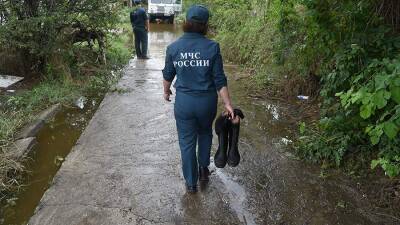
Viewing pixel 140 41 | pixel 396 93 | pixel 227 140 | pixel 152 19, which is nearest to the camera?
pixel 396 93

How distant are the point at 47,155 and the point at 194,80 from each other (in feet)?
8.96

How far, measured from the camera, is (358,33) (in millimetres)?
4879

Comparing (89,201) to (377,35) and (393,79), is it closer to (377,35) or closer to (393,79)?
(393,79)

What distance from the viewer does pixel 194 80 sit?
4.00 metres

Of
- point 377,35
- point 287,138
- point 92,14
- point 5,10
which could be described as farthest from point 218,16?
point 377,35

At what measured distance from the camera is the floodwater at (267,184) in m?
4.08

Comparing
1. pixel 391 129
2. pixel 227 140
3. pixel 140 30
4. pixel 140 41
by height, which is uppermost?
pixel 391 129

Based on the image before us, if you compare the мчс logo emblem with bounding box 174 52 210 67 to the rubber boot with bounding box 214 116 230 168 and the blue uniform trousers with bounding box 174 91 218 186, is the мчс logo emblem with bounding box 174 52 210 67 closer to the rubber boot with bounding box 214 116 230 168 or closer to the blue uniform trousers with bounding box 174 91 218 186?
the blue uniform trousers with bounding box 174 91 218 186

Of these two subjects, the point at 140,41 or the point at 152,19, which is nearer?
the point at 140,41

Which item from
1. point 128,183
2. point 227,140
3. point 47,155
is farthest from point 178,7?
point 227,140

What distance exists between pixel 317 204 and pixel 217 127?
1.28 metres

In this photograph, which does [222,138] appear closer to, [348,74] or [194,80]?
[194,80]

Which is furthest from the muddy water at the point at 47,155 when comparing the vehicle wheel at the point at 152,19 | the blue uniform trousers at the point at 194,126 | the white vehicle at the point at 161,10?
the vehicle wheel at the point at 152,19

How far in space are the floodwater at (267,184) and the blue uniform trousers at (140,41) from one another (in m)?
6.23
